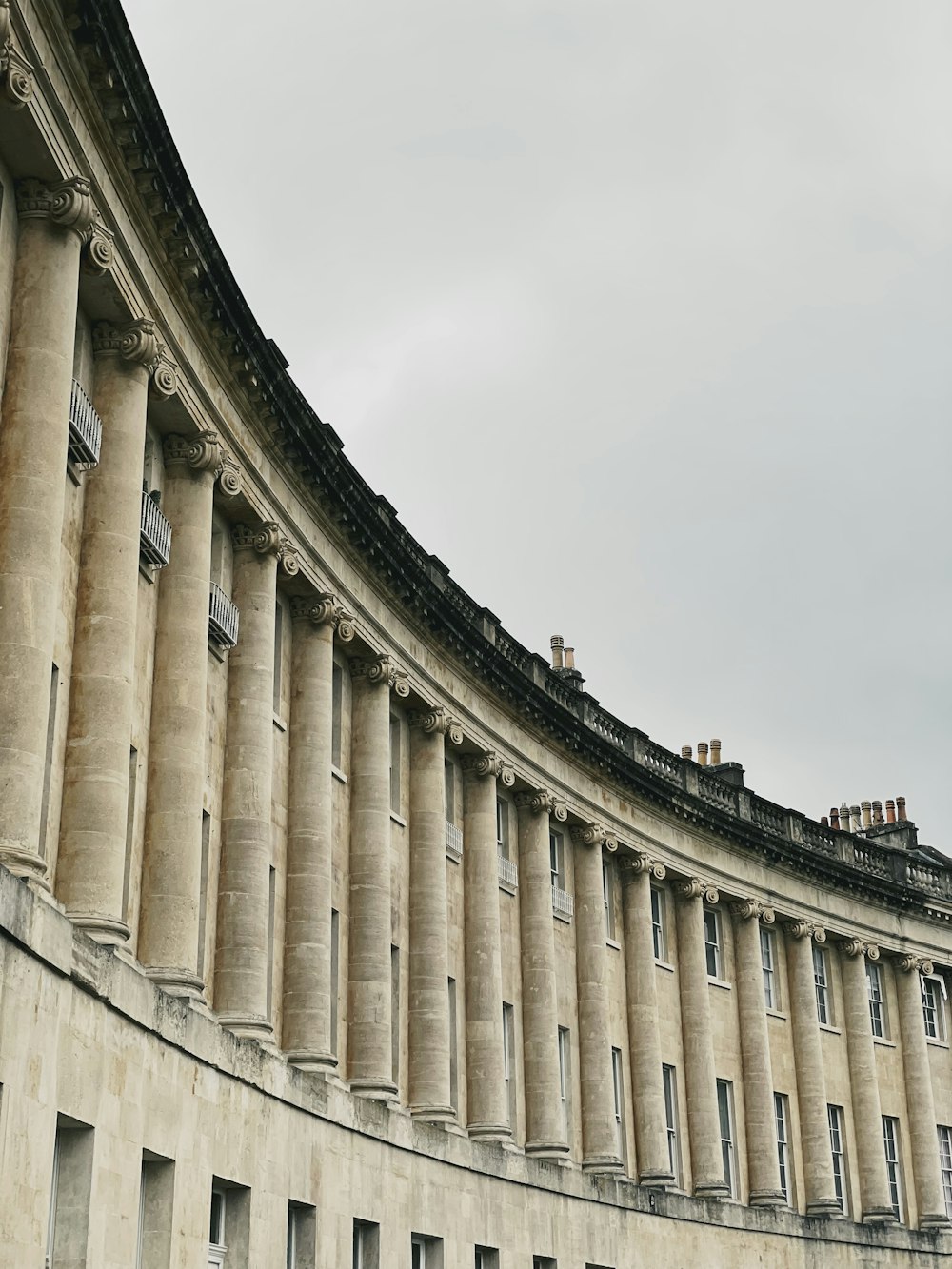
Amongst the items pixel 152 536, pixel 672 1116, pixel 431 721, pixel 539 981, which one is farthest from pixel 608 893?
pixel 152 536

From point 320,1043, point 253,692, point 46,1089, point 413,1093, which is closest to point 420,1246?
point 413,1093

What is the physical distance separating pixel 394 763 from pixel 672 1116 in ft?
55.3

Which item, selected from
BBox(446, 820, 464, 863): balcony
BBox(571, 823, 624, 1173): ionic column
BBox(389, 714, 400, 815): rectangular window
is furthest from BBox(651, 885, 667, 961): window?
BBox(389, 714, 400, 815): rectangular window

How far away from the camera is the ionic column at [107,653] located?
72.0 feet

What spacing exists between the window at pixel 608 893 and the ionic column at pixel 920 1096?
14947mm

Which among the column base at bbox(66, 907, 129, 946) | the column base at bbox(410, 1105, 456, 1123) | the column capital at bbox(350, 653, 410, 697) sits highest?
the column capital at bbox(350, 653, 410, 697)

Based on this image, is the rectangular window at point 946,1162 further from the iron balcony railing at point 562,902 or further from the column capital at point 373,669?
the column capital at point 373,669

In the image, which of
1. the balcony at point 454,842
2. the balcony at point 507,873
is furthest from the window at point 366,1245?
the balcony at point 507,873

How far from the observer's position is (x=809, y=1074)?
175ft

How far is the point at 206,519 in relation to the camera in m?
27.7

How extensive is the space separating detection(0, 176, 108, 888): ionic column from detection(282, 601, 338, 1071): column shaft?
11103 mm

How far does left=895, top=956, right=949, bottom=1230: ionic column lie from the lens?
55.6 meters

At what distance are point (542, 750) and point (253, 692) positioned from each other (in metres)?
16.1

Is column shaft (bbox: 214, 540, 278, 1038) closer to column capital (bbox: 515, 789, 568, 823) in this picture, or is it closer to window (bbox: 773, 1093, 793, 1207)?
column capital (bbox: 515, 789, 568, 823)
